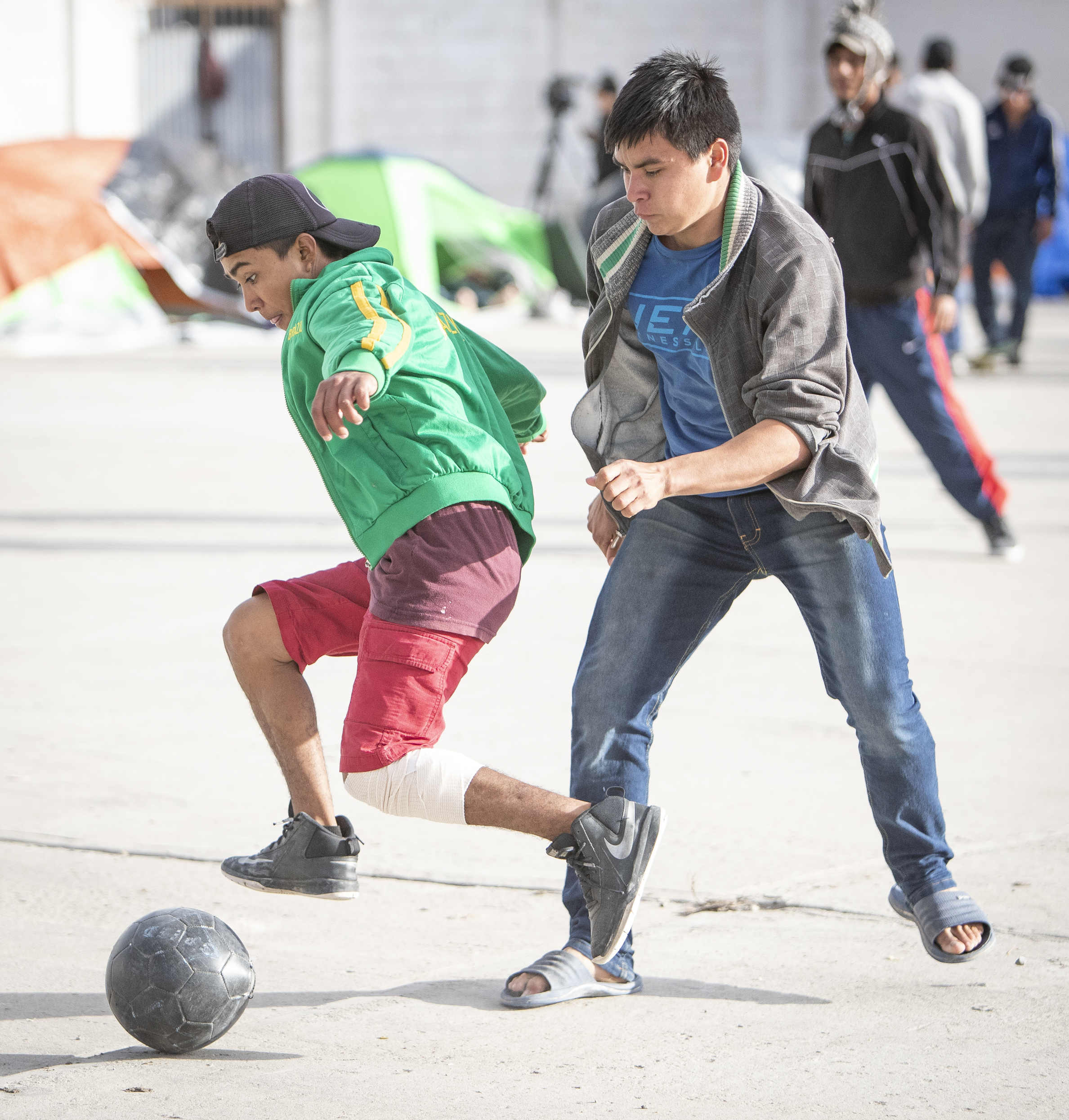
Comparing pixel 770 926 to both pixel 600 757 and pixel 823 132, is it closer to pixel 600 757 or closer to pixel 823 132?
pixel 600 757

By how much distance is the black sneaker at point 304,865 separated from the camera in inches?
117

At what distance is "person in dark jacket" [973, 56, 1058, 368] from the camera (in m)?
13.9

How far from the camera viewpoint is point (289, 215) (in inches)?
119

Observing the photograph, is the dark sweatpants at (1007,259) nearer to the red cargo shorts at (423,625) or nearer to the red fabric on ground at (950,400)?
the red fabric on ground at (950,400)

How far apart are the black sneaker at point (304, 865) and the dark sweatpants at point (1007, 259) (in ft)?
41.0

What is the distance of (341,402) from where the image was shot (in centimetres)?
265

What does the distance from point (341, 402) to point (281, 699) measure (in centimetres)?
69

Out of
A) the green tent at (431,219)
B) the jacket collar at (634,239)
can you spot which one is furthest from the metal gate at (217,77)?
the jacket collar at (634,239)

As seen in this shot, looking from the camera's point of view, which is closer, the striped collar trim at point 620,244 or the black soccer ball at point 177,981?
the black soccer ball at point 177,981

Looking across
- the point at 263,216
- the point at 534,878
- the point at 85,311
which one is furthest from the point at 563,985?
the point at 85,311

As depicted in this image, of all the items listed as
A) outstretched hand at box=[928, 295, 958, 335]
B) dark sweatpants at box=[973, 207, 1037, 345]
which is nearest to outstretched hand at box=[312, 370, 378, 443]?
outstretched hand at box=[928, 295, 958, 335]

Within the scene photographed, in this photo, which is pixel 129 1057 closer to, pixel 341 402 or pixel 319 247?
pixel 341 402

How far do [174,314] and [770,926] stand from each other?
15999 millimetres

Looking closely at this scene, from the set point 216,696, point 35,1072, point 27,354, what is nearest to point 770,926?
point 35,1072
